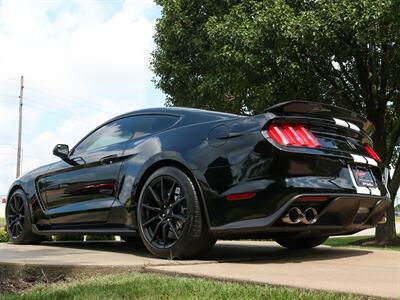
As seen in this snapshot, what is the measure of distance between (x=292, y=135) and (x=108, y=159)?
2004 mm

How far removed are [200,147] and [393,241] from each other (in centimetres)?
1175

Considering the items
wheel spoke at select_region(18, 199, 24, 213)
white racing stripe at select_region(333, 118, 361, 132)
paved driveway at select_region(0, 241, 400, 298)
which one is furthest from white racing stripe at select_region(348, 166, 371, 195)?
wheel spoke at select_region(18, 199, 24, 213)

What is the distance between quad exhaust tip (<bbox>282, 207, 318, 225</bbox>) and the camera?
4.01 meters

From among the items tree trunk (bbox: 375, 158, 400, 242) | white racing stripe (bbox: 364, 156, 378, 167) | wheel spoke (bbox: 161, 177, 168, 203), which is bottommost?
tree trunk (bbox: 375, 158, 400, 242)

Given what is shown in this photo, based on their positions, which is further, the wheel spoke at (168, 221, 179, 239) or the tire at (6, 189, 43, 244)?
the tire at (6, 189, 43, 244)

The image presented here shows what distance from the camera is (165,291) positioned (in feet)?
10.1

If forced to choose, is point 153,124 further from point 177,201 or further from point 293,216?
point 293,216

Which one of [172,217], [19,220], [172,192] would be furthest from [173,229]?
[19,220]

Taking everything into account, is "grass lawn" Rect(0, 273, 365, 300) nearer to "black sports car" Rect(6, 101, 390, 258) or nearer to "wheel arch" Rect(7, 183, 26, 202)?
"black sports car" Rect(6, 101, 390, 258)

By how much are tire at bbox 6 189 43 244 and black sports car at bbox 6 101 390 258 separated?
1041 mm

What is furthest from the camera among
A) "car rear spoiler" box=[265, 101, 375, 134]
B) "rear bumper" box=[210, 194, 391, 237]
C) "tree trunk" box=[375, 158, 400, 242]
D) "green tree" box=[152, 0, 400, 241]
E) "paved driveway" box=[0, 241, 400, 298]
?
"tree trunk" box=[375, 158, 400, 242]

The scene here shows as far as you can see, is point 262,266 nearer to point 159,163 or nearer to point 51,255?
point 159,163

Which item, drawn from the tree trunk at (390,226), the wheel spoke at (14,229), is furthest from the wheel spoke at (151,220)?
the tree trunk at (390,226)

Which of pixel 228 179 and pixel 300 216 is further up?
pixel 228 179
